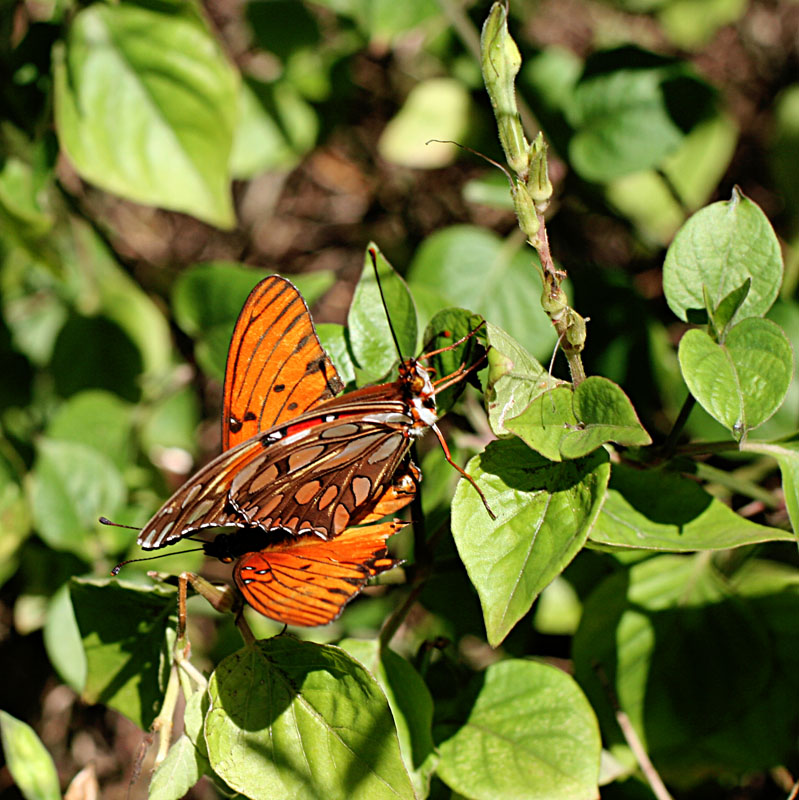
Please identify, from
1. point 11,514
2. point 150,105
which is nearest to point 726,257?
point 150,105

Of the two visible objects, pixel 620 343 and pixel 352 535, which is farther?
pixel 620 343

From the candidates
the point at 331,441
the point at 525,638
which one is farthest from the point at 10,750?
the point at 525,638

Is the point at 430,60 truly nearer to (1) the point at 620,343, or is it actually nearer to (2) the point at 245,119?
(2) the point at 245,119

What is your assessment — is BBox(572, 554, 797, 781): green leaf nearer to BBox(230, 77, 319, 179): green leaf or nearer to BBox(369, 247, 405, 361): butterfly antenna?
BBox(369, 247, 405, 361): butterfly antenna

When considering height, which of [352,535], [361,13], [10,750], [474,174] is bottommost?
[474,174]

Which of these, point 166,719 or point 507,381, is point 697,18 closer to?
point 507,381

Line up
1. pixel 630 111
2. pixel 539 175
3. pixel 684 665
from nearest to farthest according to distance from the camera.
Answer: pixel 539 175 → pixel 684 665 → pixel 630 111
